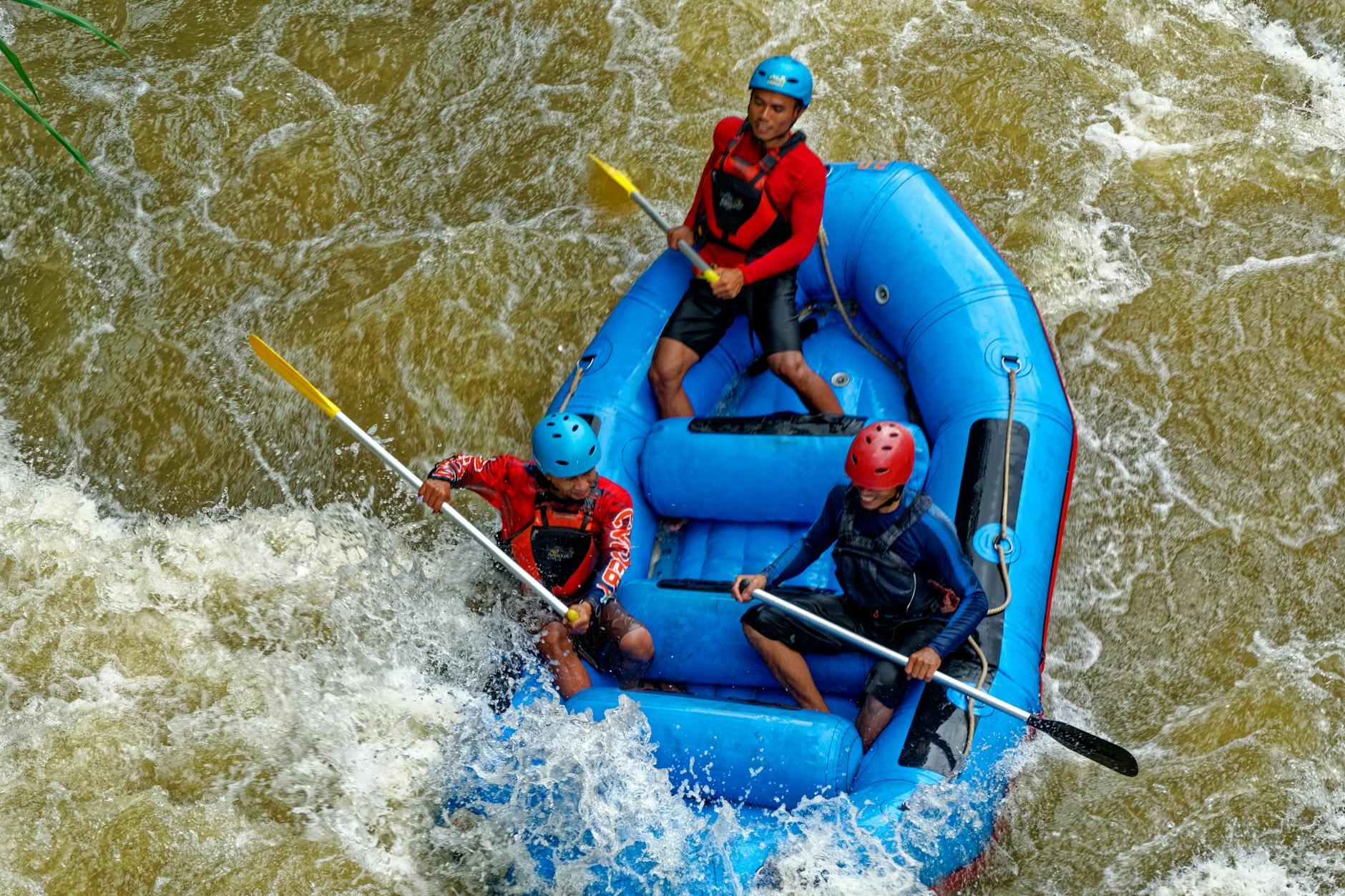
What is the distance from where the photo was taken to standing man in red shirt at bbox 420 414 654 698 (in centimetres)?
443

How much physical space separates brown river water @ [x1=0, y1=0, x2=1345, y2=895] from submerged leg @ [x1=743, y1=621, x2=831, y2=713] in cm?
53

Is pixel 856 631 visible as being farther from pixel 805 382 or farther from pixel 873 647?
pixel 805 382

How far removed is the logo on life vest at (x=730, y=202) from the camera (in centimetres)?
514

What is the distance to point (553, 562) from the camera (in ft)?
14.7

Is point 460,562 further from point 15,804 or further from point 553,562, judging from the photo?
point 15,804

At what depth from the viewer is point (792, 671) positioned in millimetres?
4316

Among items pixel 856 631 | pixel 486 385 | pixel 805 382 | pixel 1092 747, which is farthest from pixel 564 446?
pixel 486 385

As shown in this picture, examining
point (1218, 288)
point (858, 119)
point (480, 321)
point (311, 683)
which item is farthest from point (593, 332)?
point (1218, 288)

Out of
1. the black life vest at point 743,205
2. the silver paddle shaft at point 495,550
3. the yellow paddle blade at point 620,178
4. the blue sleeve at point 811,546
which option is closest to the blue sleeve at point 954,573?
the blue sleeve at point 811,546

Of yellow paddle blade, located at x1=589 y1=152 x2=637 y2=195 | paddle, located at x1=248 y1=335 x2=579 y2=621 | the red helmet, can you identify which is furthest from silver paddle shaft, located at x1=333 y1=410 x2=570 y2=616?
yellow paddle blade, located at x1=589 y1=152 x2=637 y2=195

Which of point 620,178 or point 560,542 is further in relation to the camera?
point 620,178

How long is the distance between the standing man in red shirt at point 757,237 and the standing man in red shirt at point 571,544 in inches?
35.2

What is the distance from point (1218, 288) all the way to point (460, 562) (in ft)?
12.5

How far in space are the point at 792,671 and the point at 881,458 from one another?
0.79 m
